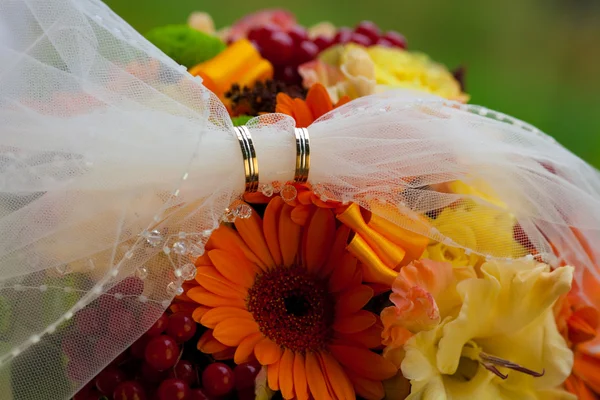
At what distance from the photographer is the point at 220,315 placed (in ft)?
1.48

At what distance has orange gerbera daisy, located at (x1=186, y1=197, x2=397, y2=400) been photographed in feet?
1.49

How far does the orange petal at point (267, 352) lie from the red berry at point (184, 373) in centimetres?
5

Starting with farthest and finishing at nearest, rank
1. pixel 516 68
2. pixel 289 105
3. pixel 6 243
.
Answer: pixel 516 68, pixel 289 105, pixel 6 243

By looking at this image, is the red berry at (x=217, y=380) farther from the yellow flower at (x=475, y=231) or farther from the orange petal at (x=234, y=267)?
the yellow flower at (x=475, y=231)

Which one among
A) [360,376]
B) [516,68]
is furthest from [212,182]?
[516,68]

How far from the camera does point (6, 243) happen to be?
1.33 ft

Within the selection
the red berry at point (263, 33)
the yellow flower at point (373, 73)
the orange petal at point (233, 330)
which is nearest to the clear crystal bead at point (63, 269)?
the orange petal at point (233, 330)

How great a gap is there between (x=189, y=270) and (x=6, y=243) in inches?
4.5

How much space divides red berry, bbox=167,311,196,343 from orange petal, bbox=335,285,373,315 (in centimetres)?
11

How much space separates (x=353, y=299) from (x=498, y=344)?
126 millimetres

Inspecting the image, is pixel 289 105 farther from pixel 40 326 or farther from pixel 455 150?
pixel 40 326

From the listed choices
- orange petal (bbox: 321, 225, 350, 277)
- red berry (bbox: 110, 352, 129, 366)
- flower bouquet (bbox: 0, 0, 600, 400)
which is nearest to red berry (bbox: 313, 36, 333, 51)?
flower bouquet (bbox: 0, 0, 600, 400)

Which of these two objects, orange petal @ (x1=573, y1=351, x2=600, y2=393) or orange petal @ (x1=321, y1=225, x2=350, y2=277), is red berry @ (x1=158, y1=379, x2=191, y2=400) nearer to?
orange petal @ (x1=321, y1=225, x2=350, y2=277)

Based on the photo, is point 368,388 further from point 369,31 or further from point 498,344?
point 369,31
